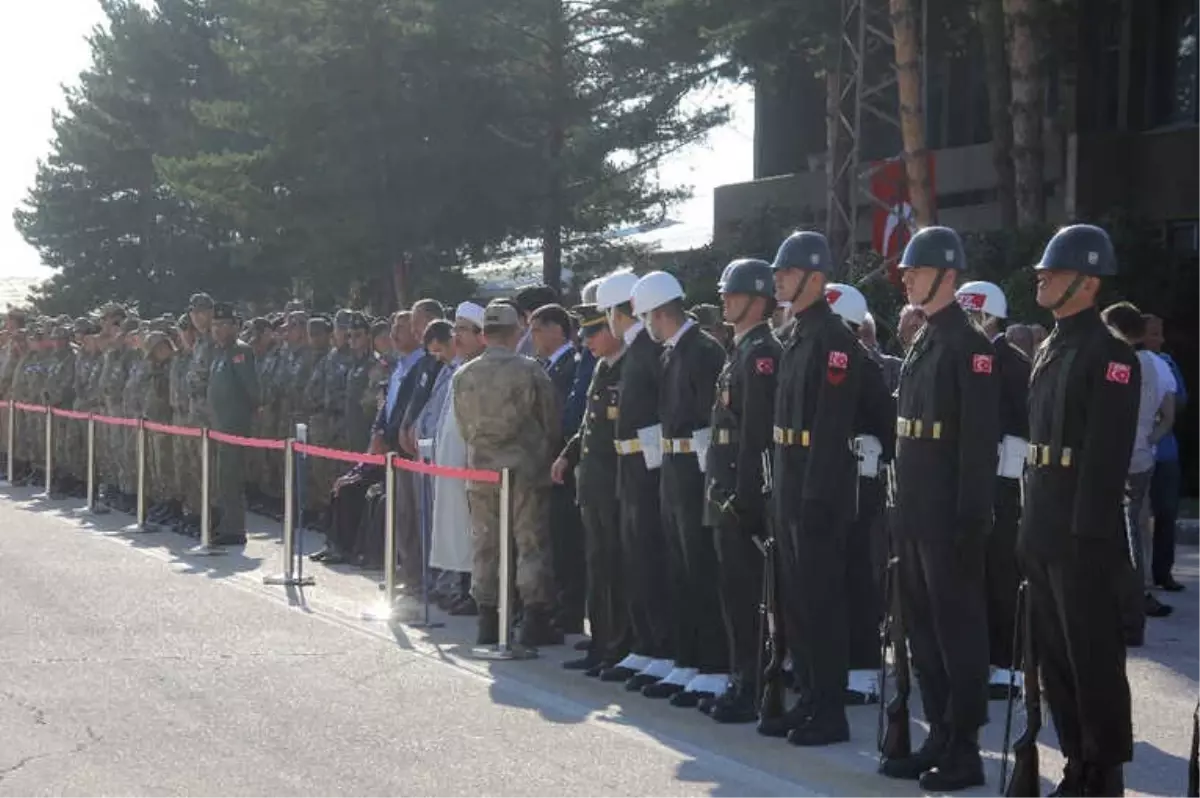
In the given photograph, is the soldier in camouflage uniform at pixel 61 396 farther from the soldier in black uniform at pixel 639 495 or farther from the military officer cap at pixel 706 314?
the soldier in black uniform at pixel 639 495

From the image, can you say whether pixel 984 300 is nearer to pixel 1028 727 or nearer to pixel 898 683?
pixel 898 683

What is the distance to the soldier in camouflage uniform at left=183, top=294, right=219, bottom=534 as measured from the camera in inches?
769

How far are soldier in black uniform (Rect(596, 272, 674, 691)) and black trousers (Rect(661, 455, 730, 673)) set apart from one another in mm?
306

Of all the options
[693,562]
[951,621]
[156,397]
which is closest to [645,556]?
A: [693,562]

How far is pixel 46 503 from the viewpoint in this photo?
78.5 ft

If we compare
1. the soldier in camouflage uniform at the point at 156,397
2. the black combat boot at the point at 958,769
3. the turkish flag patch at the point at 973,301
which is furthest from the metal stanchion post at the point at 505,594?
the soldier in camouflage uniform at the point at 156,397

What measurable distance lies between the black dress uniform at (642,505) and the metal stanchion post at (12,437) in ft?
55.4

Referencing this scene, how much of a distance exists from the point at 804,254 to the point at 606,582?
3.12 metres

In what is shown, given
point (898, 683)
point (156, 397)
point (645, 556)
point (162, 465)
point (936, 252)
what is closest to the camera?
point (936, 252)

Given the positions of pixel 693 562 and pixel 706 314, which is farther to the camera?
pixel 706 314

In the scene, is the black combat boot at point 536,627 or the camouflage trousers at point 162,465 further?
the camouflage trousers at point 162,465

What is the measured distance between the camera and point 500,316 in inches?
502

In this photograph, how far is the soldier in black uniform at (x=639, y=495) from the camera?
440 inches

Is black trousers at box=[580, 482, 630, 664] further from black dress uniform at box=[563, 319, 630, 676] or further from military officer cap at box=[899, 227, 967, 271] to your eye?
military officer cap at box=[899, 227, 967, 271]
